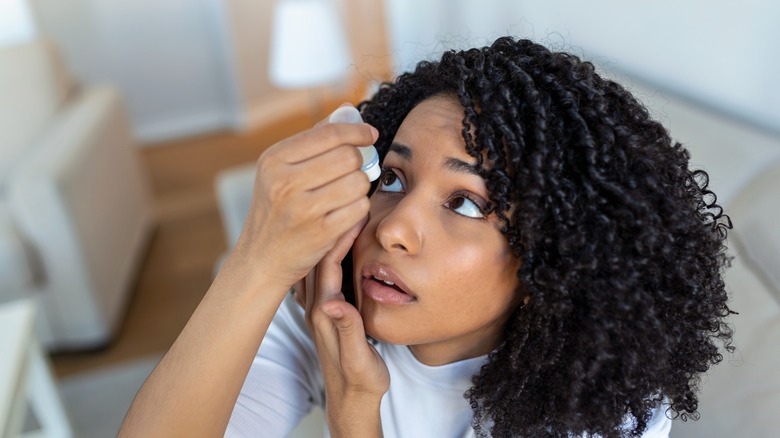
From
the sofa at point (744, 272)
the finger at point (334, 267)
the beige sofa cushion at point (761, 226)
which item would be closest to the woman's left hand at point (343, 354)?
the finger at point (334, 267)

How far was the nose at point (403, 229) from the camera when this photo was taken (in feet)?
2.52

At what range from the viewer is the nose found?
0.77m

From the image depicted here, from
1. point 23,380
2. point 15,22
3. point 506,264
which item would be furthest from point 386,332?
point 15,22

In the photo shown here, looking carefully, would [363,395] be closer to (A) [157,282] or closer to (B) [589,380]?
(B) [589,380]

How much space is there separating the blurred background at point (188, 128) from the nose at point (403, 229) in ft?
1.40

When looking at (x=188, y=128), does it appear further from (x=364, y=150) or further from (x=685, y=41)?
(x=364, y=150)

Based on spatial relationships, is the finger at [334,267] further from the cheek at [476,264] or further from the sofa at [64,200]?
the sofa at [64,200]

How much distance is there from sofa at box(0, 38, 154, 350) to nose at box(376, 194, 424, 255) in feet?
5.37

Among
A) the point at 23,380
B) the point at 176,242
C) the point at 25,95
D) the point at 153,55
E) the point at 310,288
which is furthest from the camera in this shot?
the point at 153,55

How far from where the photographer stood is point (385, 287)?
809mm

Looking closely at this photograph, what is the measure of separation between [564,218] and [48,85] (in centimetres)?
237

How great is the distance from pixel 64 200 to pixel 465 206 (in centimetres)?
169

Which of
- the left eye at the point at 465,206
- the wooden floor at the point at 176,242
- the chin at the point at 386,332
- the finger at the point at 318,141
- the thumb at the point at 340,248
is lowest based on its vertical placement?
the wooden floor at the point at 176,242

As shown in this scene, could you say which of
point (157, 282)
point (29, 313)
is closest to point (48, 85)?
point (157, 282)
